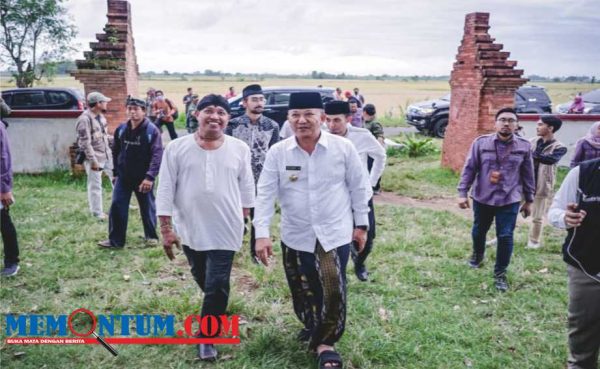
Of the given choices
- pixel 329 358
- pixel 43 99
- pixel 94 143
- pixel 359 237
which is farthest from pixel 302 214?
pixel 43 99

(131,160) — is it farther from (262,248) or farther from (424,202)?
(424,202)

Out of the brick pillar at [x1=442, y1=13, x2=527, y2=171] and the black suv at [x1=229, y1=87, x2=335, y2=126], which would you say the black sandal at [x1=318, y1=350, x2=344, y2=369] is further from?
the black suv at [x1=229, y1=87, x2=335, y2=126]

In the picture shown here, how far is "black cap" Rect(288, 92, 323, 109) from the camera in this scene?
3410mm

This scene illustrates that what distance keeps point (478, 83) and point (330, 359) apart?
309 inches

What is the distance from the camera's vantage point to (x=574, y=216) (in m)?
2.85

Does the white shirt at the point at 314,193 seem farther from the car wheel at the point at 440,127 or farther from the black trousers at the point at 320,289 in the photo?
the car wheel at the point at 440,127

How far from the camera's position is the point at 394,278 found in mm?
5180

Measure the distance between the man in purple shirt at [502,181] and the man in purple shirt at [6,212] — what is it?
4.58 meters

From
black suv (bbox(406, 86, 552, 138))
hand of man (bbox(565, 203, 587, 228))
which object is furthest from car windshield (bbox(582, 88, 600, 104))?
hand of man (bbox(565, 203, 587, 228))

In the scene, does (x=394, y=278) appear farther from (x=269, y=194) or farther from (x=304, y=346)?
(x=269, y=194)

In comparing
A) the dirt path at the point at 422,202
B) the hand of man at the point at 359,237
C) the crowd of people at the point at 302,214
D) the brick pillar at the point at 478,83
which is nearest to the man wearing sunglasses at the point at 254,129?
the crowd of people at the point at 302,214

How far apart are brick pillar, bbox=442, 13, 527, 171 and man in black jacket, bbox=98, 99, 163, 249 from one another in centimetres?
670

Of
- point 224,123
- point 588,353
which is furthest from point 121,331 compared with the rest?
point 588,353

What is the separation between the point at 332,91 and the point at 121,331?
12.2 meters
